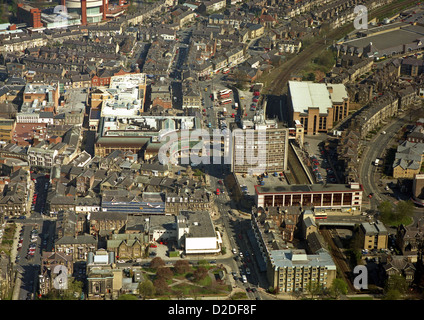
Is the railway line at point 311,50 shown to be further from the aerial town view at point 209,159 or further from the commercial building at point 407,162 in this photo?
the commercial building at point 407,162

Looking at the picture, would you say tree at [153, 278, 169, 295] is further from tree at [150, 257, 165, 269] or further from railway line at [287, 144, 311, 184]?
railway line at [287, 144, 311, 184]

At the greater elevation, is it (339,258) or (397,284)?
(339,258)

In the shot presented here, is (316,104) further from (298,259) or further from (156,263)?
(156,263)

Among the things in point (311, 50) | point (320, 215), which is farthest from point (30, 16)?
point (320, 215)

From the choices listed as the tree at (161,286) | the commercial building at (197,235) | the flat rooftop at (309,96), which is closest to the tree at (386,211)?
the commercial building at (197,235)

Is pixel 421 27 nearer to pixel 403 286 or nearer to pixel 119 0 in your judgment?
pixel 119 0
